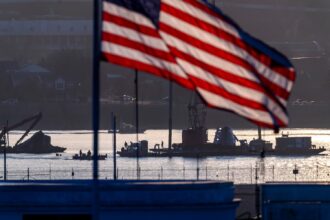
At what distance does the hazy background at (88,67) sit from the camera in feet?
230

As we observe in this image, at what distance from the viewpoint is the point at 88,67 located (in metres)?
76.9

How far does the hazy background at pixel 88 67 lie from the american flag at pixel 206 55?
179 ft

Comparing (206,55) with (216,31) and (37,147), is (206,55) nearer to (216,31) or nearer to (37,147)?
(216,31)

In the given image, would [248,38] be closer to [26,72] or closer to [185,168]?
[185,168]

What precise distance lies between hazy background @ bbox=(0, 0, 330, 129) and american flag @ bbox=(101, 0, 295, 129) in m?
54.6

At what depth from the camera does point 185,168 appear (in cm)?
3644

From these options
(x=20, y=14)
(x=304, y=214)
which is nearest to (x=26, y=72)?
(x=20, y=14)

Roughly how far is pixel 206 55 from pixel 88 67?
6673 centimetres

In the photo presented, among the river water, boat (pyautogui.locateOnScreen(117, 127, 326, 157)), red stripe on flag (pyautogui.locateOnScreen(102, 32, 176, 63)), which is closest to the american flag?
red stripe on flag (pyautogui.locateOnScreen(102, 32, 176, 63))

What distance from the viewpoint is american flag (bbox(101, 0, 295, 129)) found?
1010 centimetres

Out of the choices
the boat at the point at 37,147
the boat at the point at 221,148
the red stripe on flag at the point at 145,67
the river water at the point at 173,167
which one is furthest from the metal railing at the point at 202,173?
the red stripe on flag at the point at 145,67

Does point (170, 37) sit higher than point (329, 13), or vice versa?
point (329, 13)

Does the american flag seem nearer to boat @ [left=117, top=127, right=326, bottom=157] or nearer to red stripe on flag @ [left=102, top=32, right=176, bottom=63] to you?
red stripe on flag @ [left=102, top=32, right=176, bottom=63]

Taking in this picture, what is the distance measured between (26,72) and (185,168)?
43126 millimetres
